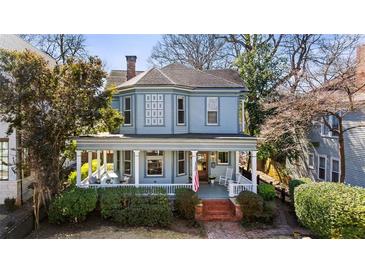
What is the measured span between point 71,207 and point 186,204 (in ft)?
12.1

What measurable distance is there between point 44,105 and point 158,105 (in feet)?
13.8

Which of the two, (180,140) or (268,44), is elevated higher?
(268,44)

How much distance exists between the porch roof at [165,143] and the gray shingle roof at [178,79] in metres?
2.38

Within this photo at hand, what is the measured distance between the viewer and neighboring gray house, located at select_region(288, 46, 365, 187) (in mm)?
9625

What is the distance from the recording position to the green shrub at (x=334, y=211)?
6777 millimetres

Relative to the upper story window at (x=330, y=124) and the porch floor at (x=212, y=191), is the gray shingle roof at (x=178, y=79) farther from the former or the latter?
the porch floor at (x=212, y=191)

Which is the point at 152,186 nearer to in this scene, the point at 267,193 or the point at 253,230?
the point at 253,230

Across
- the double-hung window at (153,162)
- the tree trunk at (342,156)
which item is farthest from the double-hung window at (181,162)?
the tree trunk at (342,156)

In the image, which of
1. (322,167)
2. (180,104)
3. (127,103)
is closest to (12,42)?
(127,103)

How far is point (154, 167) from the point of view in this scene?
37.5 feet
